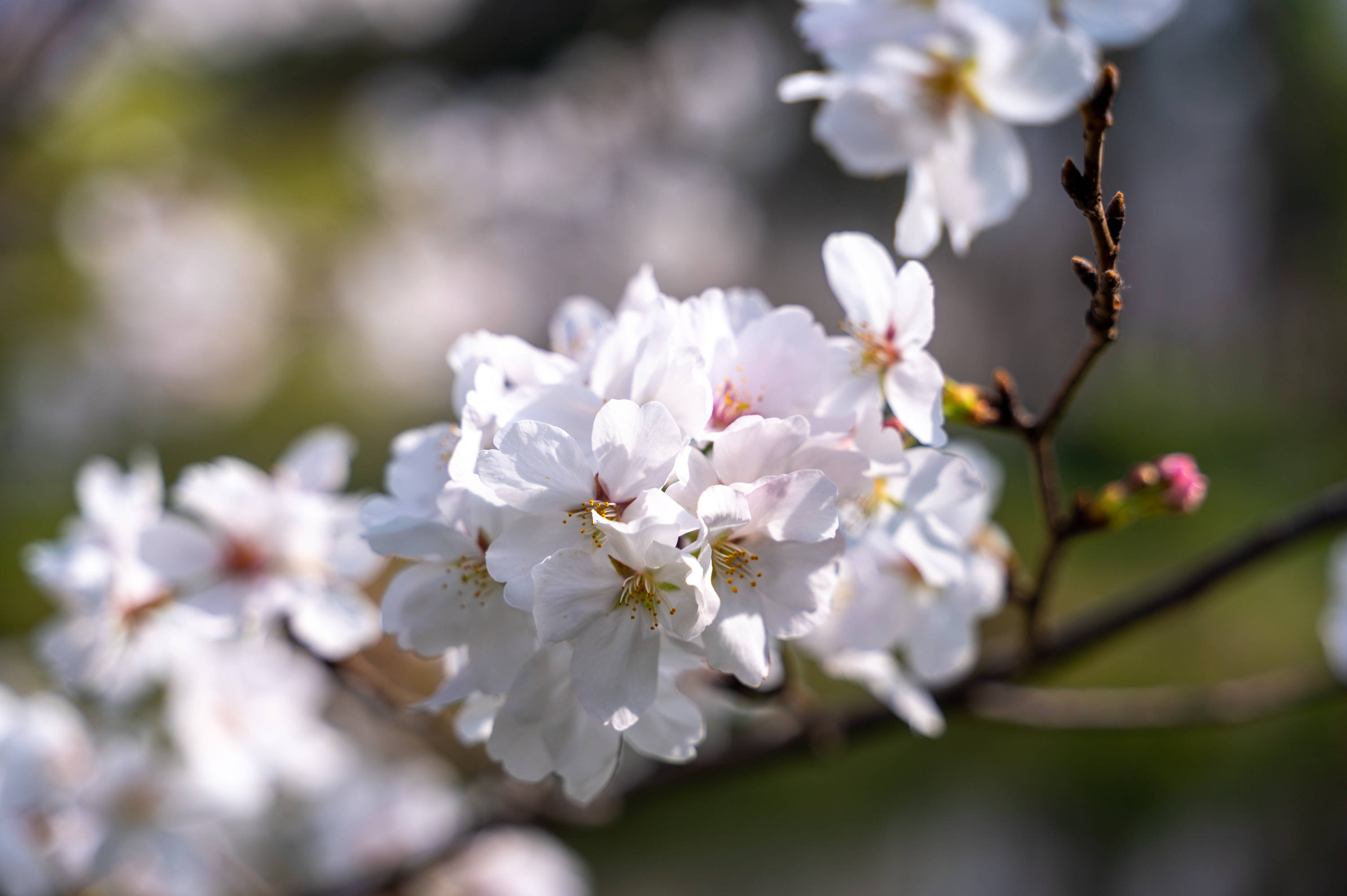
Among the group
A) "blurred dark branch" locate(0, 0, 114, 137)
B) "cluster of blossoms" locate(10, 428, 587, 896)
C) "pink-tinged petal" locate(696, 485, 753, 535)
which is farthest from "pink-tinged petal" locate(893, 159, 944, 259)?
"blurred dark branch" locate(0, 0, 114, 137)

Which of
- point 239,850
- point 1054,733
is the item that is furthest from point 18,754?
Answer: point 1054,733

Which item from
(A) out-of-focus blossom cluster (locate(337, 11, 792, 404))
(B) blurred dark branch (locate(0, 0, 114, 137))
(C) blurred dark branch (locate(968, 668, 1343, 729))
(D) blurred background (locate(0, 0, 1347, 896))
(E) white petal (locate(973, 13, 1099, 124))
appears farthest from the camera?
(A) out-of-focus blossom cluster (locate(337, 11, 792, 404))

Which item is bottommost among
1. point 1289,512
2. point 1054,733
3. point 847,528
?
point 1054,733

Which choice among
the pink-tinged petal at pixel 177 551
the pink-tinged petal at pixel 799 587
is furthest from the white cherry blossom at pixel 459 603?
the pink-tinged petal at pixel 177 551

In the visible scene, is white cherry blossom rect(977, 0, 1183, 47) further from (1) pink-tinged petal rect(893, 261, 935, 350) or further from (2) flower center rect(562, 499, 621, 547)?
(2) flower center rect(562, 499, 621, 547)

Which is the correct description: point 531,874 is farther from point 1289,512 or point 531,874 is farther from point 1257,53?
point 1257,53

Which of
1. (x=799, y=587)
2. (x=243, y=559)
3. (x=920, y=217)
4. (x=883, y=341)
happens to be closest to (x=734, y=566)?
(x=799, y=587)
